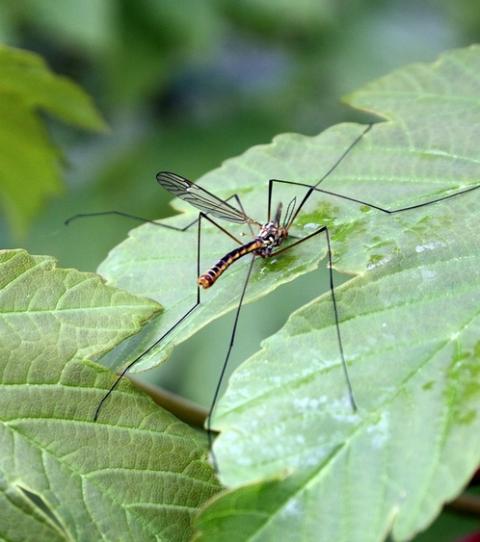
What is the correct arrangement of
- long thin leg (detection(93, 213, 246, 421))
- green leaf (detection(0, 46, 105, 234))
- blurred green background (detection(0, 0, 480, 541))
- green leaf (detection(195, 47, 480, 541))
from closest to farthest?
green leaf (detection(195, 47, 480, 541))
long thin leg (detection(93, 213, 246, 421))
green leaf (detection(0, 46, 105, 234))
blurred green background (detection(0, 0, 480, 541))

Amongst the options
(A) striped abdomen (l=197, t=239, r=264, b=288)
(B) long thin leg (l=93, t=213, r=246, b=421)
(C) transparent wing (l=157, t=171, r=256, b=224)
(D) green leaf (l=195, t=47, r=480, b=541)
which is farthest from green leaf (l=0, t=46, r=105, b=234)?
(D) green leaf (l=195, t=47, r=480, b=541)

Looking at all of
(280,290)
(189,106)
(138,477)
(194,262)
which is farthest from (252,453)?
(189,106)

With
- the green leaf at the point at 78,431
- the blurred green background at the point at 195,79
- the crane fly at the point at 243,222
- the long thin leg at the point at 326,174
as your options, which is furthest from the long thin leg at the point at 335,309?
the blurred green background at the point at 195,79

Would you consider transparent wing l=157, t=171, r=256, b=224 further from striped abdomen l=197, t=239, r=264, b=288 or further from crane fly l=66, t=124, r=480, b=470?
striped abdomen l=197, t=239, r=264, b=288

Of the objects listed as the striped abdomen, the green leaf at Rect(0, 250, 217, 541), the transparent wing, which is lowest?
the green leaf at Rect(0, 250, 217, 541)

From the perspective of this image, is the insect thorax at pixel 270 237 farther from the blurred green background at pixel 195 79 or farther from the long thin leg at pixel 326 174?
the blurred green background at pixel 195 79

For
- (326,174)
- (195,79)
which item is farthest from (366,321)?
(195,79)
